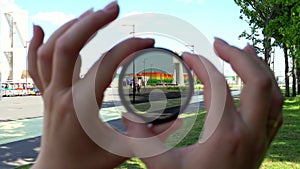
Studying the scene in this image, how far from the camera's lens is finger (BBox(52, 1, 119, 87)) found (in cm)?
57

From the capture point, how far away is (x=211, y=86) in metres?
0.56

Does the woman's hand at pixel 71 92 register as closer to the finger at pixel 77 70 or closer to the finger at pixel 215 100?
the finger at pixel 77 70

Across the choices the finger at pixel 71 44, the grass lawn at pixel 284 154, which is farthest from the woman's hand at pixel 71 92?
the grass lawn at pixel 284 154

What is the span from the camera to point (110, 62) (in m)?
0.56

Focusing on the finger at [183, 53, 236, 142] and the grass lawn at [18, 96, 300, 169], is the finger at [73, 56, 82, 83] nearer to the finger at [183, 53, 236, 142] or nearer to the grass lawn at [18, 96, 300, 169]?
the finger at [183, 53, 236, 142]

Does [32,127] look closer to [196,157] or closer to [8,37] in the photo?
[196,157]

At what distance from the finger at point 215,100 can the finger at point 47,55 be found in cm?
24

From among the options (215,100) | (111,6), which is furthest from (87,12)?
(215,100)

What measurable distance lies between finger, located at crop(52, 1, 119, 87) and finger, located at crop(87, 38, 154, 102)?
41 millimetres

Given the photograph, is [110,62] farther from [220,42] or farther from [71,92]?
[220,42]

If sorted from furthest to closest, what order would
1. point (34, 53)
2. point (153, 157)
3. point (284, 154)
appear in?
point (284, 154), point (34, 53), point (153, 157)

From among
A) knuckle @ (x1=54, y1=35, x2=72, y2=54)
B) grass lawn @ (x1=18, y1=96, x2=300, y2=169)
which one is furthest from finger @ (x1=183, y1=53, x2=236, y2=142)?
grass lawn @ (x1=18, y1=96, x2=300, y2=169)

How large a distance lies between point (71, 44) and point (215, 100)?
0.25m

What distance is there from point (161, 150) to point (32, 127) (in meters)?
9.44
